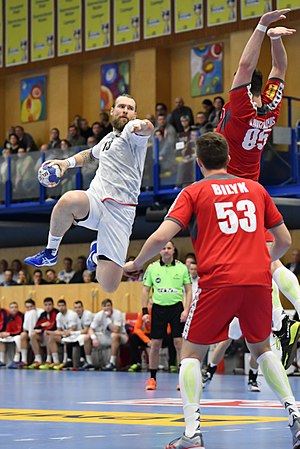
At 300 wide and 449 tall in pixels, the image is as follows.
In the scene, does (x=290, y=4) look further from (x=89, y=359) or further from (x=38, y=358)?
(x=38, y=358)

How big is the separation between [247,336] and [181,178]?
1499cm

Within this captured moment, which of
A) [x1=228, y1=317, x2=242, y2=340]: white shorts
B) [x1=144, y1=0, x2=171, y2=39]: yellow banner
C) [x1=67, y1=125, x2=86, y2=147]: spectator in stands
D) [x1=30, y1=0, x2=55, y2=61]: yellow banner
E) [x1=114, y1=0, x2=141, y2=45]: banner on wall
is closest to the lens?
[x1=228, y1=317, x2=242, y2=340]: white shorts

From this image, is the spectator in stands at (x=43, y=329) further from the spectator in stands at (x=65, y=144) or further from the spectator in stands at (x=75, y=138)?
the spectator in stands at (x=75, y=138)

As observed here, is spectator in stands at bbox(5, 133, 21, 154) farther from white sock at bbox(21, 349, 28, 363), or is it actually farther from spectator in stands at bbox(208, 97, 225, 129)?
spectator in stands at bbox(208, 97, 225, 129)

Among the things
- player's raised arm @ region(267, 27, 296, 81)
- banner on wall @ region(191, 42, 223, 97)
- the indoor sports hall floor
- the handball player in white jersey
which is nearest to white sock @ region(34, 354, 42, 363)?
the indoor sports hall floor

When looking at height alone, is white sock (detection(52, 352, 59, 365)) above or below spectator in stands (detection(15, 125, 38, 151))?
below

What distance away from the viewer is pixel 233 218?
6418 mm

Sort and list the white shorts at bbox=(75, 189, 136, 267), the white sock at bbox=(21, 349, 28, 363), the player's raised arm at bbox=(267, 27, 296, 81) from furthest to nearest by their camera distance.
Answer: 1. the white sock at bbox=(21, 349, 28, 363)
2. the white shorts at bbox=(75, 189, 136, 267)
3. the player's raised arm at bbox=(267, 27, 296, 81)

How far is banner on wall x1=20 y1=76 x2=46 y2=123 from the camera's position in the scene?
30781 millimetres

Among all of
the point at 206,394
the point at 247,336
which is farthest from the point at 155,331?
the point at 247,336

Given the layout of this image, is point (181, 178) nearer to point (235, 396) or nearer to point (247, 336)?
point (235, 396)

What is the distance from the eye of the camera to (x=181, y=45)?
1092 inches

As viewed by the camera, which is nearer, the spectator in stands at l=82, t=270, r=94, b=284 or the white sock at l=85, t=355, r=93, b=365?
the white sock at l=85, t=355, r=93, b=365

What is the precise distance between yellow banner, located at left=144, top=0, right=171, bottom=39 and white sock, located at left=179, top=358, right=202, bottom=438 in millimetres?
21576
